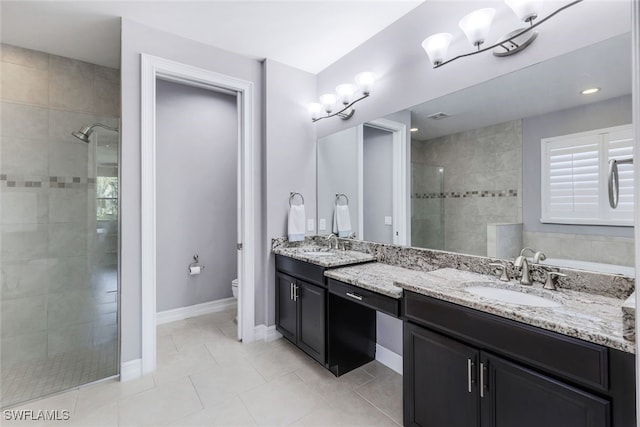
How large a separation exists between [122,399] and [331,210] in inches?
83.9

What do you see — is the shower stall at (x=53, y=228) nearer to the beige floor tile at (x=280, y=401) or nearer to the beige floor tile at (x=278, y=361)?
the beige floor tile at (x=278, y=361)

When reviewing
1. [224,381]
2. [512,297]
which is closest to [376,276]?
[512,297]

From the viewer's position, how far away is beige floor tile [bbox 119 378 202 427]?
1.71 m

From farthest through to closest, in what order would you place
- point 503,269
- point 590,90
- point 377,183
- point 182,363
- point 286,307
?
point 286,307 < point 377,183 < point 182,363 < point 503,269 < point 590,90

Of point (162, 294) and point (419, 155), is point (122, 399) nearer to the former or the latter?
point (162, 294)

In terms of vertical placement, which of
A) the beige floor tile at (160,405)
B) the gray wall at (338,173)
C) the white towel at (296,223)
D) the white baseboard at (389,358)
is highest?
Result: the gray wall at (338,173)

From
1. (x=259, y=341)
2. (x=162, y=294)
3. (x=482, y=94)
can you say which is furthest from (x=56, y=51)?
(x=482, y=94)

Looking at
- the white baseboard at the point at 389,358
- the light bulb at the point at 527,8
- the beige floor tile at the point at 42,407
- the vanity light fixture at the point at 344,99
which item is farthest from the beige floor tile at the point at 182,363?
the light bulb at the point at 527,8

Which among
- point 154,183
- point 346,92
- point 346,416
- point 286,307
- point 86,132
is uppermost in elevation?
point 346,92

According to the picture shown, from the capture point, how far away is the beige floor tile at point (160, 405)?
171 cm

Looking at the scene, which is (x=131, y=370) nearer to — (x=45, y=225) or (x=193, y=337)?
(x=193, y=337)

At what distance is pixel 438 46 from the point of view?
1706mm

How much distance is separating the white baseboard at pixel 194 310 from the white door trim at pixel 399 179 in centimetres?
236

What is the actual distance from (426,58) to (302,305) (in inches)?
80.1
